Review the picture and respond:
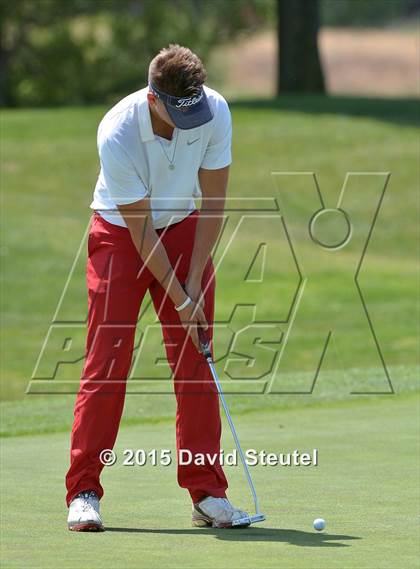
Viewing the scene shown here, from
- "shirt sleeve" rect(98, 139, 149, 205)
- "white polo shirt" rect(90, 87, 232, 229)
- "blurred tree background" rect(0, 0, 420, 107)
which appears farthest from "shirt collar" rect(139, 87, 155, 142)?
"blurred tree background" rect(0, 0, 420, 107)

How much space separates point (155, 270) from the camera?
5.44 meters

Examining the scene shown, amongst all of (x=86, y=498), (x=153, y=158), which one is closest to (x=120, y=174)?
(x=153, y=158)

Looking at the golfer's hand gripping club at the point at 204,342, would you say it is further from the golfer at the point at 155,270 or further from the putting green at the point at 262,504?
the putting green at the point at 262,504

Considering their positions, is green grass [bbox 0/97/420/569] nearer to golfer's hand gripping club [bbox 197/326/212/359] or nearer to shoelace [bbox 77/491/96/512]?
shoelace [bbox 77/491/96/512]

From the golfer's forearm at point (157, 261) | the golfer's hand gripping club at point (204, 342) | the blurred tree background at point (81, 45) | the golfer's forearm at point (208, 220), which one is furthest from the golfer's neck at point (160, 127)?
the blurred tree background at point (81, 45)

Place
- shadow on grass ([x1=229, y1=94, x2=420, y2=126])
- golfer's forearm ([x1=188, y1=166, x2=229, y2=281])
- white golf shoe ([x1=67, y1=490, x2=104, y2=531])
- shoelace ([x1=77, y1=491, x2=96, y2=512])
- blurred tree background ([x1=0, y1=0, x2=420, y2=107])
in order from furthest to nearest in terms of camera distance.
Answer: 1. blurred tree background ([x1=0, y1=0, x2=420, y2=107])
2. shadow on grass ([x1=229, y1=94, x2=420, y2=126])
3. golfer's forearm ([x1=188, y1=166, x2=229, y2=281])
4. shoelace ([x1=77, y1=491, x2=96, y2=512])
5. white golf shoe ([x1=67, y1=490, x2=104, y2=531])

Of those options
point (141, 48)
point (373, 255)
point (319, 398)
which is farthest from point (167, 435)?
point (141, 48)

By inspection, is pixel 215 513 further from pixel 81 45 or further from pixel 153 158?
pixel 81 45

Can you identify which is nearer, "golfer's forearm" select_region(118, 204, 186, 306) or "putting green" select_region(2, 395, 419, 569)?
"putting green" select_region(2, 395, 419, 569)

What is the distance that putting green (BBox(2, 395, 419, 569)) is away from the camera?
463 cm

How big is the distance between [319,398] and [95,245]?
14.2ft

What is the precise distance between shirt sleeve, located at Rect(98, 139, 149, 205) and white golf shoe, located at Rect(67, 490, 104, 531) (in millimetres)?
1182

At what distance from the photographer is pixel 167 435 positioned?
8.01 meters

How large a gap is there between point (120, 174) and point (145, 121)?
0.23 meters
